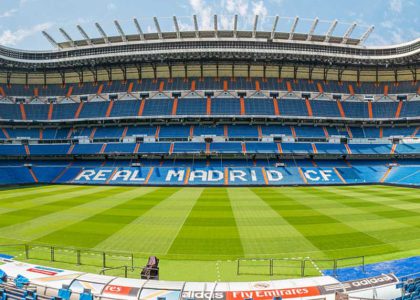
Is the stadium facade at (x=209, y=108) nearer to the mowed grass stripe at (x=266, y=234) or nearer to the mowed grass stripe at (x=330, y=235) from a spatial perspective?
the mowed grass stripe at (x=266, y=234)

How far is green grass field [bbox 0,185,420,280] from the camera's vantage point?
1405 cm

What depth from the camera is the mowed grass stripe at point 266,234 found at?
1483 cm

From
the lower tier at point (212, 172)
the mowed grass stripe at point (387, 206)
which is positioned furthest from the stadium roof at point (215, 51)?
the mowed grass stripe at point (387, 206)

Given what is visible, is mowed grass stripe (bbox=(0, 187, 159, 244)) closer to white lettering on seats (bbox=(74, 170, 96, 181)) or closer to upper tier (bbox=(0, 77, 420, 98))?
white lettering on seats (bbox=(74, 170, 96, 181))

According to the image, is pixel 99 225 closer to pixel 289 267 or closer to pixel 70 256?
pixel 70 256

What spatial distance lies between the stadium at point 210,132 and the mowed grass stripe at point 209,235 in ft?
1.06

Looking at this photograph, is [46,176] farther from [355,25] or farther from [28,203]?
[355,25]

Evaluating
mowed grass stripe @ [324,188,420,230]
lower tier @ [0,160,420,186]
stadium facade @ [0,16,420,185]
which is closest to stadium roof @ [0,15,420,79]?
stadium facade @ [0,16,420,185]

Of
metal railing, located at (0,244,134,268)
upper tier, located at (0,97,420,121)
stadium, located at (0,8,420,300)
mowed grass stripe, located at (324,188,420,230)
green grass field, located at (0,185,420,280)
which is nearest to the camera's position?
metal railing, located at (0,244,134,268)

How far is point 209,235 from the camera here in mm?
17422

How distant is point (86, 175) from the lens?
47.6 meters

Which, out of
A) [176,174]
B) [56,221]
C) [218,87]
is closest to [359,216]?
[56,221]

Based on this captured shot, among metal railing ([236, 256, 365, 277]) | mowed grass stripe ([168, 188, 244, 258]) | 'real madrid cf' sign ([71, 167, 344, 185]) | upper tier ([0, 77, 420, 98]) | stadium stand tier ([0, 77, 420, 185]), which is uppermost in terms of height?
upper tier ([0, 77, 420, 98])

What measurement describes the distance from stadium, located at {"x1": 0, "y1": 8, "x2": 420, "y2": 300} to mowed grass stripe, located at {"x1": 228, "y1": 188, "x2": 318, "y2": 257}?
0.30 metres
